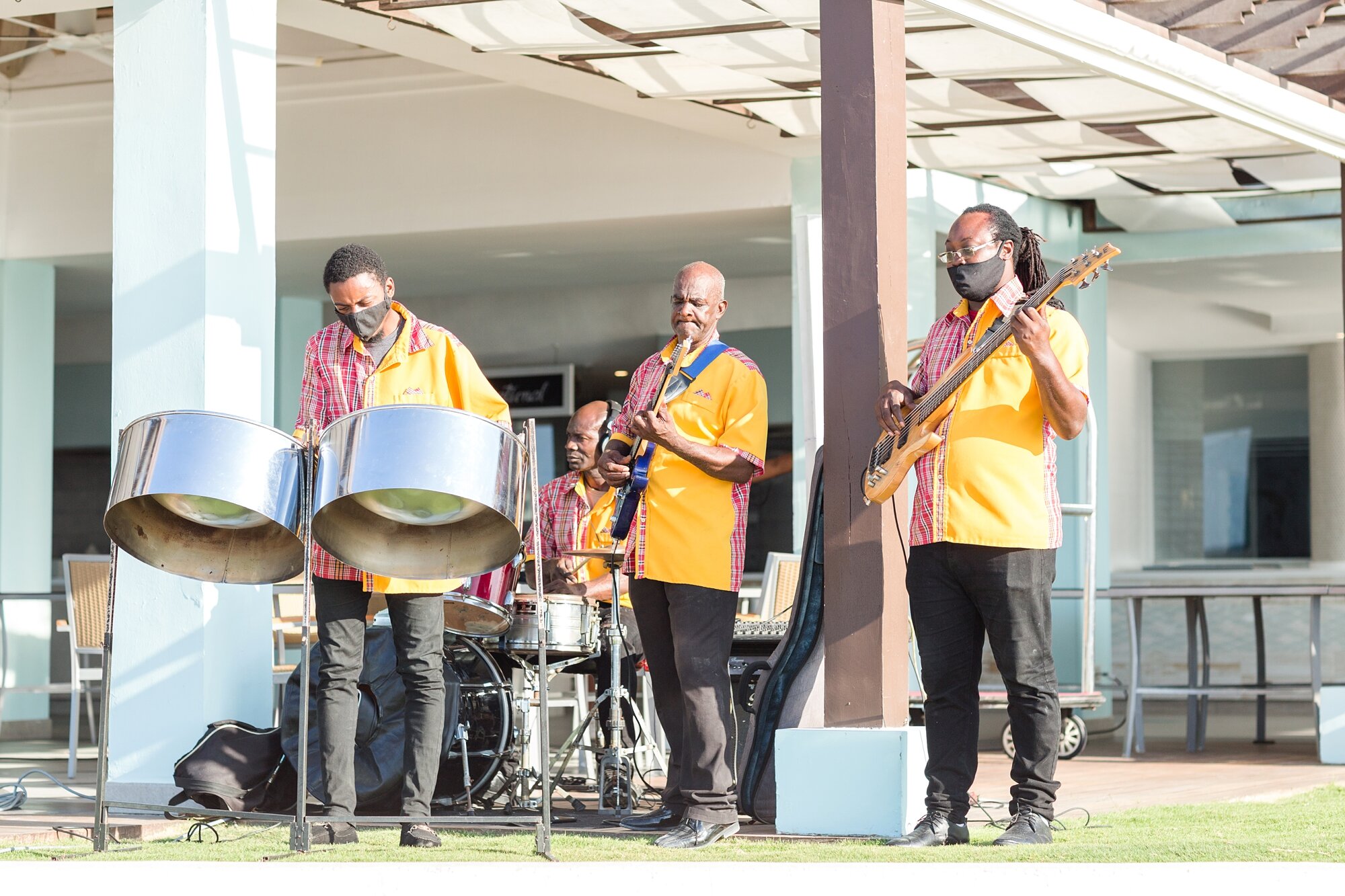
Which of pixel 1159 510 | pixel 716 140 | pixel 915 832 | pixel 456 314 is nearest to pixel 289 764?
pixel 915 832

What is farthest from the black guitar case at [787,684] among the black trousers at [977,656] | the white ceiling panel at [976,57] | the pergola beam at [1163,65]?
the white ceiling panel at [976,57]

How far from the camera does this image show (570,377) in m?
10.1

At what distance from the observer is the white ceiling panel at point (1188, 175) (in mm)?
7332

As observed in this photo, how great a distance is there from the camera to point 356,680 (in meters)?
3.69

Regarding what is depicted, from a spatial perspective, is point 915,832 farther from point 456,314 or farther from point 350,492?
point 456,314

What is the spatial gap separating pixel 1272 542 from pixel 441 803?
8.22m

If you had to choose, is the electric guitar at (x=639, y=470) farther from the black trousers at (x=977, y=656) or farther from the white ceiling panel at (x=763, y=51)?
the white ceiling panel at (x=763, y=51)

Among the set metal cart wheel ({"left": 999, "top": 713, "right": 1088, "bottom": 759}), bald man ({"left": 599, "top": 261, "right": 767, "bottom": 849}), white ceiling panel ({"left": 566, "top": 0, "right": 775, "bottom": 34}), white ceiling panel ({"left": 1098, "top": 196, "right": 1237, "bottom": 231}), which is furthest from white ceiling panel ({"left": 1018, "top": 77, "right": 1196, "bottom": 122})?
bald man ({"left": 599, "top": 261, "right": 767, "bottom": 849})

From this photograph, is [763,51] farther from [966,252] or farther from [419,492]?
[419,492]

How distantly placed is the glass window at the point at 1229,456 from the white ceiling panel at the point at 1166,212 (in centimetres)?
328

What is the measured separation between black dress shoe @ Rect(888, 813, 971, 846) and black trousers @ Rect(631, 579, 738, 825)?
412 mm

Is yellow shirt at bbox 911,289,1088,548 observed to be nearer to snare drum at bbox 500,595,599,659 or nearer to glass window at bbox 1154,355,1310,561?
snare drum at bbox 500,595,599,659

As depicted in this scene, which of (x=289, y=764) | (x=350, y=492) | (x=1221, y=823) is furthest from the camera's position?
(x=289, y=764)

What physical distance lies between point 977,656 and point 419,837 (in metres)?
1.27
